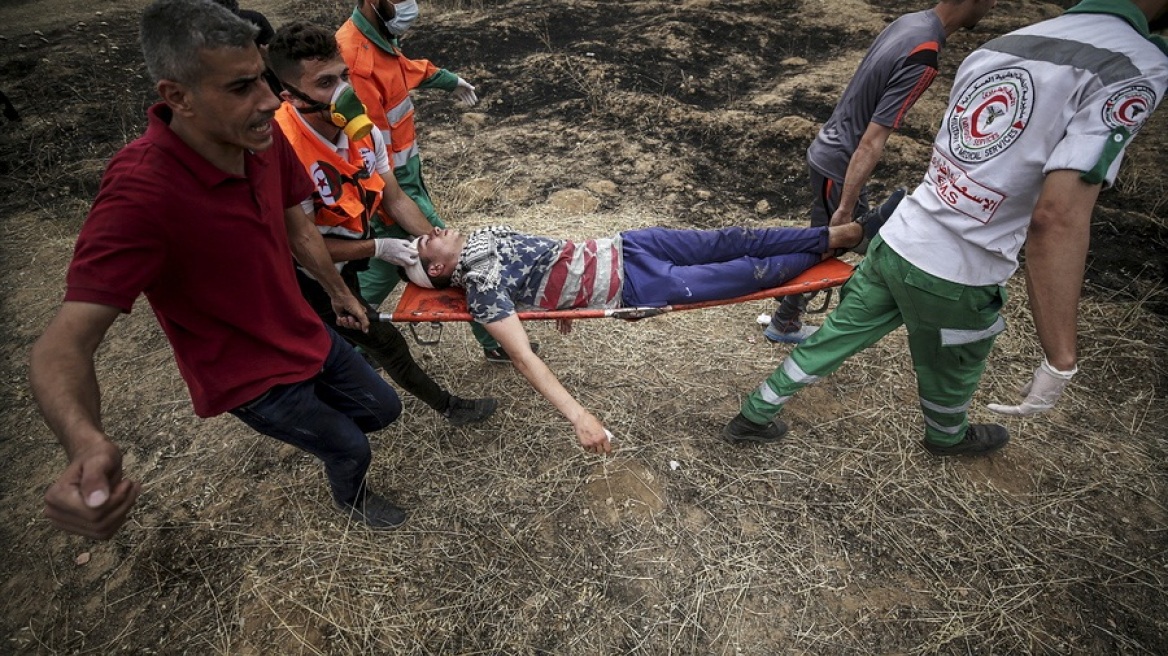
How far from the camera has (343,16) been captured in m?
7.78

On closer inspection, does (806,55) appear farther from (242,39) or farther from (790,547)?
(242,39)

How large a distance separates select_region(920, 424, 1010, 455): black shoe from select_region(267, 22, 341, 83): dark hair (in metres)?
2.88

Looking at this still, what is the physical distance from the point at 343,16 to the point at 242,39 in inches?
311

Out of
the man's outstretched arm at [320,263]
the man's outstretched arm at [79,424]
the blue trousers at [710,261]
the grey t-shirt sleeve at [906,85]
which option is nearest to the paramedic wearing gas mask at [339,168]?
the man's outstretched arm at [320,263]

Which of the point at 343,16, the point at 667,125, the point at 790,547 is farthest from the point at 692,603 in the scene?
the point at 343,16

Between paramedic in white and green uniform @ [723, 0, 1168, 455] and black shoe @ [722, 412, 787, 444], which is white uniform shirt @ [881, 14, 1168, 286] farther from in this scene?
black shoe @ [722, 412, 787, 444]

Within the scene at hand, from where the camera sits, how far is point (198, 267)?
1.39 meters

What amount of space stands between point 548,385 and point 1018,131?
156cm

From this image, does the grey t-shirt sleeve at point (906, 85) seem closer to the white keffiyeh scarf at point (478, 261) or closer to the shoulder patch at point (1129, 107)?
the shoulder patch at point (1129, 107)

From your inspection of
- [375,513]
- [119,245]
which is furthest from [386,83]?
[375,513]

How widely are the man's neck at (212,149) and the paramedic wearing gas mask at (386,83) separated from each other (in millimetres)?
1123

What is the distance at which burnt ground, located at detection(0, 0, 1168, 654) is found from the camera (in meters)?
1.93

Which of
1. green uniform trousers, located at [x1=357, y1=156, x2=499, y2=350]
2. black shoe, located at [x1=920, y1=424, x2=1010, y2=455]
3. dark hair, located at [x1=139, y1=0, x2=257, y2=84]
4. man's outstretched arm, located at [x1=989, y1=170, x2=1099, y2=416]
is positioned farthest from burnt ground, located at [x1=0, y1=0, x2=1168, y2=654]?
dark hair, located at [x1=139, y1=0, x2=257, y2=84]

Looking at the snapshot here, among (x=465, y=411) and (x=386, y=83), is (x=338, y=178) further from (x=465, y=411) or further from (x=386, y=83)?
(x=465, y=411)
